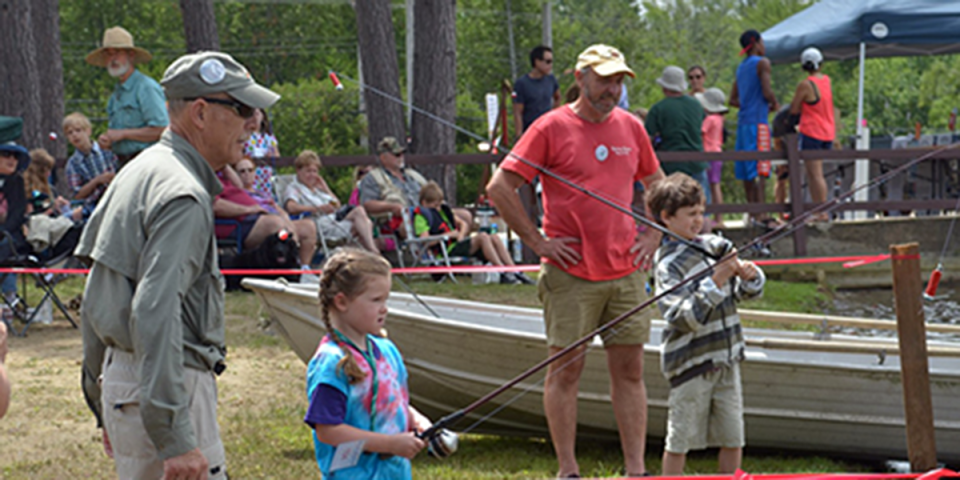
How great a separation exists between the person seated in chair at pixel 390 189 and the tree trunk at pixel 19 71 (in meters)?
5.11

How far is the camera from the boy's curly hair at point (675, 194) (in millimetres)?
5562

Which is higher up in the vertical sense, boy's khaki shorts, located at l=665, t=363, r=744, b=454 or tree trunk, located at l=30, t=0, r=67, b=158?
tree trunk, located at l=30, t=0, r=67, b=158

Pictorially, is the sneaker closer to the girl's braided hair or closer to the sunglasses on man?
the girl's braided hair

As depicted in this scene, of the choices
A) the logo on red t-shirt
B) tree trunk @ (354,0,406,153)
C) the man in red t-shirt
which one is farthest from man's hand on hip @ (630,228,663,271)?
tree trunk @ (354,0,406,153)

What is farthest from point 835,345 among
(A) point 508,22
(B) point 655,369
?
(A) point 508,22

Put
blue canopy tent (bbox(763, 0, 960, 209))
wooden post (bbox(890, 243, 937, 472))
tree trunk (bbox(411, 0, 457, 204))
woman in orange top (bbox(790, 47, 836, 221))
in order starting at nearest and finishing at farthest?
wooden post (bbox(890, 243, 937, 472)), woman in orange top (bbox(790, 47, 836, 221)), tree trunk (bbox(411, 0, 457, 204)), blue canopy tent (bbox(763, 0, 960, 209))

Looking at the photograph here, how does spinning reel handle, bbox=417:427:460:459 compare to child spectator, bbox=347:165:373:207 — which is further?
child spectator, bbox=347:165:373:207

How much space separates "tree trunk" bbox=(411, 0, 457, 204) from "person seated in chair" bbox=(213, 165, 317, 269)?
4086mm

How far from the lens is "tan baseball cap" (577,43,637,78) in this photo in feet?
18.6

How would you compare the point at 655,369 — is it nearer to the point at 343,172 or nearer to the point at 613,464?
the point at 613,464

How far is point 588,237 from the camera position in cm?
576

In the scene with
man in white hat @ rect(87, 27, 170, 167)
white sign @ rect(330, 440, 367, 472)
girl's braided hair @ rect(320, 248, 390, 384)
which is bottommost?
white sign @ rect(330, 440, 367, 472)

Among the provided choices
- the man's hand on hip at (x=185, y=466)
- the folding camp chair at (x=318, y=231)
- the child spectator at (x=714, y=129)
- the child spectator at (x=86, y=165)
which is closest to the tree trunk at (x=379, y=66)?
the folding camp chair at (x=318, y=231)

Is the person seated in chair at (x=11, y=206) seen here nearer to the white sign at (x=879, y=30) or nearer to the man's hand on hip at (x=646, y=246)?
the man's hand on hip at (x=646, y=246)
